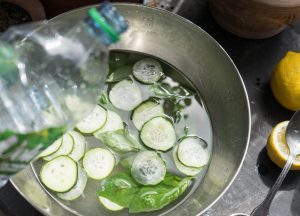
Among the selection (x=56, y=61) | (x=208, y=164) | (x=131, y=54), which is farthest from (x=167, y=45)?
(x=56, y=61)

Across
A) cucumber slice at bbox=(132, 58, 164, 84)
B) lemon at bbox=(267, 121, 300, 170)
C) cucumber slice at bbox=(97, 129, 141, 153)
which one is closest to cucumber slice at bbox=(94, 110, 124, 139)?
cucumber slice at bbox=(97, 129, 141, 153)

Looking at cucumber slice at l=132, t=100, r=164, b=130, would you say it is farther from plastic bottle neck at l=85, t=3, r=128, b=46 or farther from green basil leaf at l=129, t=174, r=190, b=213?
plastic bottle neck at l=85, t=3, r=128, b=46

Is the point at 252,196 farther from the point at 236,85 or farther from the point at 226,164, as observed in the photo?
the point at 236,85

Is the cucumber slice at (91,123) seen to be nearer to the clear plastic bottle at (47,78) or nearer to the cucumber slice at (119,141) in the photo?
the cucumber slice at (119,141)

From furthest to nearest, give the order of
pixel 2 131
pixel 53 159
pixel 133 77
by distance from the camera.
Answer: pixel 133 77 → pixel 53 159 → pixel 2 131

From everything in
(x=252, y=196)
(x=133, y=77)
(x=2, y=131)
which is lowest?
(x=252, y=196)

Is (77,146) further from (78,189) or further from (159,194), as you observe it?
(159,194)

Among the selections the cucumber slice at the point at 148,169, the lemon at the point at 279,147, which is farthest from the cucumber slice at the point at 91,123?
the lemon at the point at 279,147
